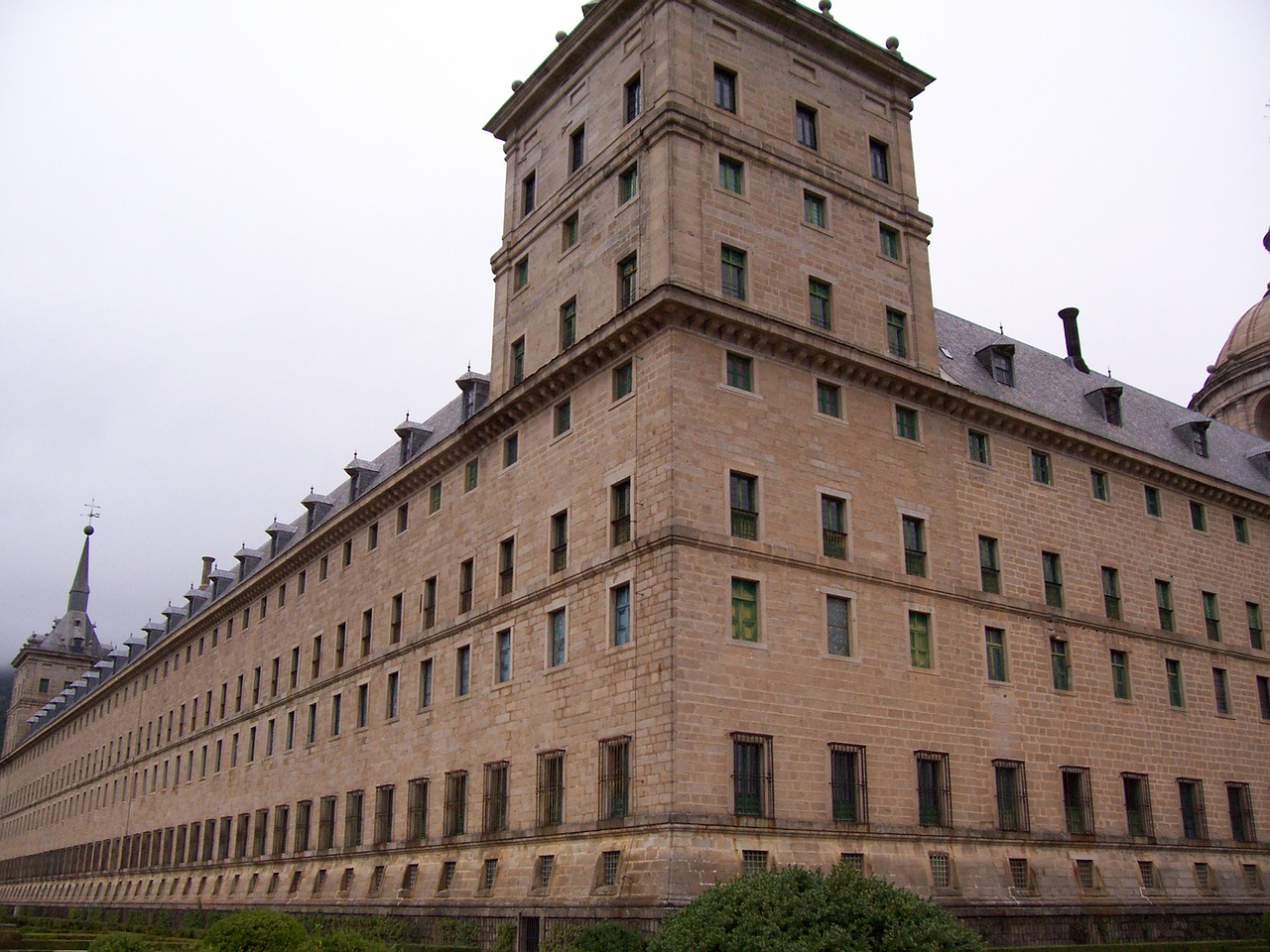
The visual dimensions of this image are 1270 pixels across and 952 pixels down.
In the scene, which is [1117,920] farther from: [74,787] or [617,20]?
[74,787]

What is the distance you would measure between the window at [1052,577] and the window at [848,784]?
10173 millimetres

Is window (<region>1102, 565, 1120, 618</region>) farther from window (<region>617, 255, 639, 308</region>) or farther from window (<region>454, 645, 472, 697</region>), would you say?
window (<region>454, 645, 472, 697</region>)

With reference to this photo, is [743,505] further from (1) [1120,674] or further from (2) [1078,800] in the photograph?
(1) [1120,674]

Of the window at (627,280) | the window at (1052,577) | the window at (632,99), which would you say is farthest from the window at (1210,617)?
the window at (632,99)

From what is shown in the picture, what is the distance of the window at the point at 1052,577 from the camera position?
122ft

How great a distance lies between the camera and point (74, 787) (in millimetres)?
88875

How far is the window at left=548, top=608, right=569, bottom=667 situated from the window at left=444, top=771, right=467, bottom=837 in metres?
5.47

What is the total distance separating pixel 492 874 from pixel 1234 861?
23.4 meters

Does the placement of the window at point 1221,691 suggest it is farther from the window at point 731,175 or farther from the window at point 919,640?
the window at point 731,175

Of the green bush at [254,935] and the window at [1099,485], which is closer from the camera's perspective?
the green bush at [254,935]

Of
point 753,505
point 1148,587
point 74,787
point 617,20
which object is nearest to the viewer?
point 753,505

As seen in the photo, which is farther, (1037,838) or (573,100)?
(573,100)

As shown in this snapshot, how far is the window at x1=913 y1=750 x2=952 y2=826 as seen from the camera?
103ft

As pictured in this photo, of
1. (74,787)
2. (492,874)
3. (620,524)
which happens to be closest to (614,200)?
(620,524)
